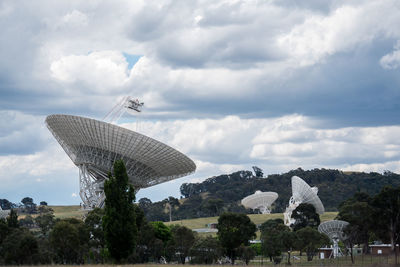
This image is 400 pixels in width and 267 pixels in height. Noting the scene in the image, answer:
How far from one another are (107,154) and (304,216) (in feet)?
246

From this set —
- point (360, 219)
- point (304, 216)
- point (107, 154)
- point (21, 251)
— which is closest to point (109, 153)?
point (107, 154)

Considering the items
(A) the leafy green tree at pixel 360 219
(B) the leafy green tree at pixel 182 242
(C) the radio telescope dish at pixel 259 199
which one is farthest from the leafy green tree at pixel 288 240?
(C) the radio telescope dish at pixel 259 199

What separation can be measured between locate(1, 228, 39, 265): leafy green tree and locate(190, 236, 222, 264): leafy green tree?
2261 cm

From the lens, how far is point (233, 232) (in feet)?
291

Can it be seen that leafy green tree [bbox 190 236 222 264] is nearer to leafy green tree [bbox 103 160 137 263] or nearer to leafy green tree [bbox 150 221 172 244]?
leafy green tree [bbox 150 221 172 244]

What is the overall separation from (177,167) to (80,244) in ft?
53.5

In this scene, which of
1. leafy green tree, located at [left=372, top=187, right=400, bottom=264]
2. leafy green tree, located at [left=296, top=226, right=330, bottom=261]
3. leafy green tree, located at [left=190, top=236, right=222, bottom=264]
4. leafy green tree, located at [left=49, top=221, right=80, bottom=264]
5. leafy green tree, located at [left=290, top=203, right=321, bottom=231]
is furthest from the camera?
leafy green tree, located at [left=290, top=203, right=321, bottom=231]

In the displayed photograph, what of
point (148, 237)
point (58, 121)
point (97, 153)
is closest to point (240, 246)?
point (148, 237)

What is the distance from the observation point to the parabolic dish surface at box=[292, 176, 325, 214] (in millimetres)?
140438

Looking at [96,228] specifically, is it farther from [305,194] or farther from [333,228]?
[305,194]

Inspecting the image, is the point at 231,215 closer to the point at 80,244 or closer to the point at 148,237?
the point at 148,237

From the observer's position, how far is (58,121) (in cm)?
7400

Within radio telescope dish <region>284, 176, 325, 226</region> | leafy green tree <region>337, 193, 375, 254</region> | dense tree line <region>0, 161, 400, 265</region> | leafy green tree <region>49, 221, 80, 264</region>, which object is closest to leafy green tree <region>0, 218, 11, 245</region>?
dense tree line <region>0, 161, 400, 265</region>

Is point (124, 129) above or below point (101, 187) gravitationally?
above
